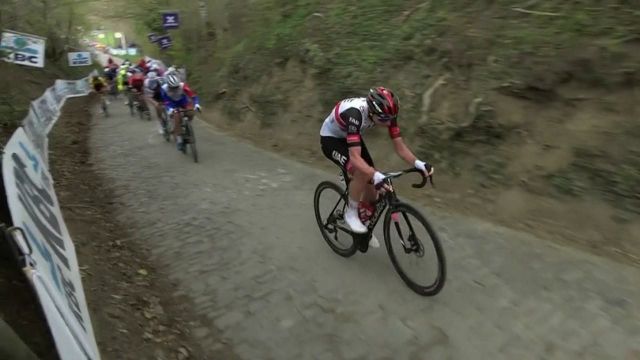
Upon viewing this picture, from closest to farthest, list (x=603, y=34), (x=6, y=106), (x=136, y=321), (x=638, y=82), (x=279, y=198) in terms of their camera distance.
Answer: (x=136, y=321) < (x=638, y=82) < (x=603, y=34) < (x=279, y=198) < (x=6, y=106)

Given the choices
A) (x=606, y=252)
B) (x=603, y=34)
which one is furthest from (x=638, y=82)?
(x=606, y=252)

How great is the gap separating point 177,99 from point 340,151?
698 centimetres

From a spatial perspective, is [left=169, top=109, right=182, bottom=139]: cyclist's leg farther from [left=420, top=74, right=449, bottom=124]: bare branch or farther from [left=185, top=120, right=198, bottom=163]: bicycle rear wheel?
[left=420, top=74, right=449, bottom=124]: bare branch

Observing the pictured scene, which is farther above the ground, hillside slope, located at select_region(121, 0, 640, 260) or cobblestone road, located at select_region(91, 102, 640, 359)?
hillside slope, located at select_region(121, 0, 640, 260)

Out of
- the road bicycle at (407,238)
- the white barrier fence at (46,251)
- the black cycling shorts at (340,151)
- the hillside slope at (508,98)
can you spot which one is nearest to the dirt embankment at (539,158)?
the hillside slope at (508,98)

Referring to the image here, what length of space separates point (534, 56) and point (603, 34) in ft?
3.07

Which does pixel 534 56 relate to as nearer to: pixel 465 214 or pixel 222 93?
pixel 465 214

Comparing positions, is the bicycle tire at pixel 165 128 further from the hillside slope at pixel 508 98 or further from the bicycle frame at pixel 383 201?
the bicycle frame at pixel 383 201

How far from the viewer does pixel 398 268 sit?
5.04 meters

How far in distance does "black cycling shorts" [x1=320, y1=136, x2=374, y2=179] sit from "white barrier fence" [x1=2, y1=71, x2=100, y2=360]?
9.23ft

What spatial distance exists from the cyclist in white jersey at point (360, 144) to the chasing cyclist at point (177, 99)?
637 cm

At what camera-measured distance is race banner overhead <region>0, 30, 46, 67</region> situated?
593 inches

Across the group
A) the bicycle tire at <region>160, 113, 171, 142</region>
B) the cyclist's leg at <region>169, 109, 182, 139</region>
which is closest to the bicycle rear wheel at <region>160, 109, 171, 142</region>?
the bicycle tire at <region>160, 113, 171, 142</region>

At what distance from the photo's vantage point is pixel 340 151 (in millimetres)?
5562
